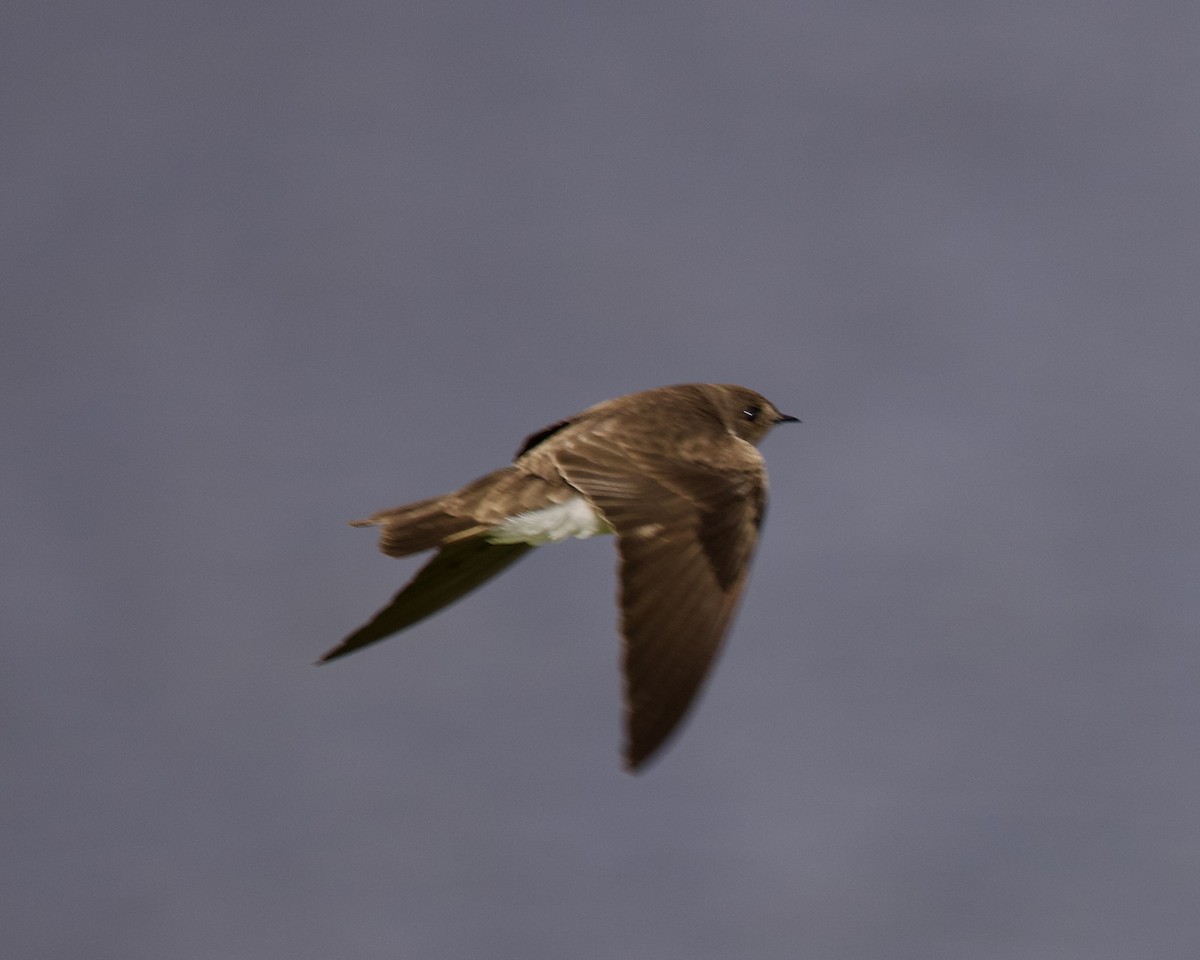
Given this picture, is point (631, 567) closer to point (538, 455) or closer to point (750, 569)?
point (750, 569)

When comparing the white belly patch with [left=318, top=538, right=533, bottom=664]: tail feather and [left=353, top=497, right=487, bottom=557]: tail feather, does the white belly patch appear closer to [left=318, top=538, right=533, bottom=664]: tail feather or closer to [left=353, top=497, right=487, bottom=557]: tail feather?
[left=353, top=497, right=487, bottom=557]: tail feather

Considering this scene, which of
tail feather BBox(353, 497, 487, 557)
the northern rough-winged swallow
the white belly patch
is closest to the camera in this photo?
the northern rough-winged swallow

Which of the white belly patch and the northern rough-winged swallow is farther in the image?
the white belly patch

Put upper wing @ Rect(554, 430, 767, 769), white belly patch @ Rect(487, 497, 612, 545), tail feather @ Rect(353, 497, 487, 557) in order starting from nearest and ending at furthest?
upper wing @ Rect(554, 430, 767, 769) < tail feather @ Rect(353, 497, 487, 557) < white belly patch @ Rect(487, 497, 612, 545)

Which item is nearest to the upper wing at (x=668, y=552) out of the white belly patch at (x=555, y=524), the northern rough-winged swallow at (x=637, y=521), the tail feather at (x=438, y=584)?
the northern rough-winged swallow at (x=637, y=521)

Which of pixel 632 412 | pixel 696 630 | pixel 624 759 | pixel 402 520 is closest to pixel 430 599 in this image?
pixel 402 520

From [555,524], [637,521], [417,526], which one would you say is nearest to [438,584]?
[417,526]

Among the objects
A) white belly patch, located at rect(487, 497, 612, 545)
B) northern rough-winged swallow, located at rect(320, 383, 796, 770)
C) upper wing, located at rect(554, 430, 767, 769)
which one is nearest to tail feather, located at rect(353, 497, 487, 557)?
northern rough-winged swallow, located at rect(320, 383, 796, 770)

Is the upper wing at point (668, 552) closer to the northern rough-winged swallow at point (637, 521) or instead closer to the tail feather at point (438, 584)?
the northern rough-winged swallow at point (637, 521)
